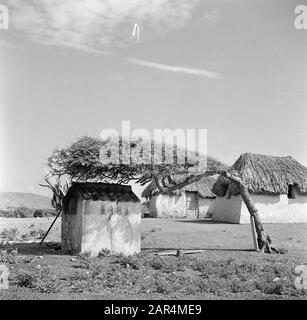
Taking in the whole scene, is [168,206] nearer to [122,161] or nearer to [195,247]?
[195,247]

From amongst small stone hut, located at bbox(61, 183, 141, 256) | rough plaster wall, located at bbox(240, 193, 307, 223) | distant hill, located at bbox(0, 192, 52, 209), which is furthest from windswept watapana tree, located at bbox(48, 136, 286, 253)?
distant hill, located at bbox(0, 192, 52, 209)

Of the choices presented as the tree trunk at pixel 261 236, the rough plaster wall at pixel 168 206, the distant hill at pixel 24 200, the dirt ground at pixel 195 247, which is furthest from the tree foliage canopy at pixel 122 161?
the distant hill at pixel 24 200

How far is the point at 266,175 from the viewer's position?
80.4 feet

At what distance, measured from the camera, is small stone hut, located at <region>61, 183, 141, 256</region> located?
1141 cm

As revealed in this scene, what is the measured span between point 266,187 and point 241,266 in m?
14.2

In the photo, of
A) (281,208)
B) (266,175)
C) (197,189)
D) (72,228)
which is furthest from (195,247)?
(197,189)

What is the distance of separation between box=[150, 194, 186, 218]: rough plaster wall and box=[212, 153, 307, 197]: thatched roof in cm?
631

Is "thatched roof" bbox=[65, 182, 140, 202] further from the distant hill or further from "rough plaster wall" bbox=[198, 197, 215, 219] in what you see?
the distant hill

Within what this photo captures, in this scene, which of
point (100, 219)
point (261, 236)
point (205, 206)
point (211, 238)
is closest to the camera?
point (100, 219)

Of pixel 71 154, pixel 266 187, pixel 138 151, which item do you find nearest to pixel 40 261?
pixel 71 154

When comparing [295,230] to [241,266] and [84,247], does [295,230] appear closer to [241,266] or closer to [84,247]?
[241,266]

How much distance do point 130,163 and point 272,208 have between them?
14464mm

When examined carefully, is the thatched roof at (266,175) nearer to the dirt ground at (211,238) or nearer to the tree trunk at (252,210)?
the dirt ground at (211,238)

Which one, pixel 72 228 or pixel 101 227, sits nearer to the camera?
pixel 101 227
